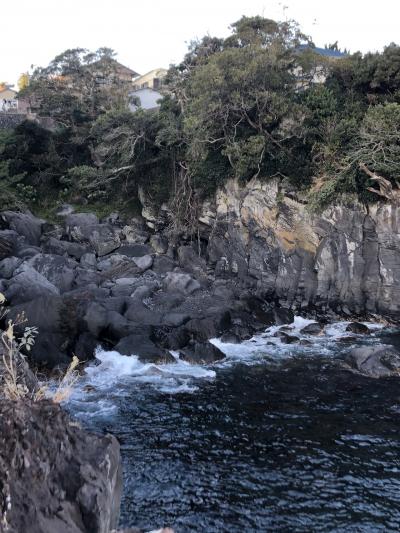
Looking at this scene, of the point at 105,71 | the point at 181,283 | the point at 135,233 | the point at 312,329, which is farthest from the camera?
the point at 105,71

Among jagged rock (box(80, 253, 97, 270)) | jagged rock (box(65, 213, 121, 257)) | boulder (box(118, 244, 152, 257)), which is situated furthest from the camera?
jagged rock (box(65, 213, 121, 257))

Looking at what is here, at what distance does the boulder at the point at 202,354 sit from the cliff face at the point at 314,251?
8803mm

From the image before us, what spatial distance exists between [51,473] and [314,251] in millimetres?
23772

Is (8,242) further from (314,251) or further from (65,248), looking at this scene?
(314,251)

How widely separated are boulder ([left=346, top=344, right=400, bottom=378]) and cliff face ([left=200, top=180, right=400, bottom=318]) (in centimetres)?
701

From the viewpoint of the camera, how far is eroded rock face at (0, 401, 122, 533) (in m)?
5.51

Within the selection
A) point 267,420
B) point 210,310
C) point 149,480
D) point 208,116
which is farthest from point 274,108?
point 149,480

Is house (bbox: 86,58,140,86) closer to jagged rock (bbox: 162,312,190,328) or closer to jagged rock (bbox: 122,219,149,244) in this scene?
jagged rock (bbox: 122,219,149,244)

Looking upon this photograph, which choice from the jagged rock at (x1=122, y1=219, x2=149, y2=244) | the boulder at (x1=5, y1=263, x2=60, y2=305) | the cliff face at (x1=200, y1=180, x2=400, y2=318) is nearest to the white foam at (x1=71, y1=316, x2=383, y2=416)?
the cliff face at (x1=200, y1=180, x2=400, y2=318)

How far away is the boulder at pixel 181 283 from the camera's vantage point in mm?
28000

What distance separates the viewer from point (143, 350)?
20.6m

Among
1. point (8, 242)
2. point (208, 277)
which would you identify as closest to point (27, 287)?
point (8, 242)

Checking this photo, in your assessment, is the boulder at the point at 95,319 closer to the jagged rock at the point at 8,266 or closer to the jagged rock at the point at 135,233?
the jagged rock at the point at 8,266

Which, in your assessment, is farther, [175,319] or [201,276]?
[201,276]
